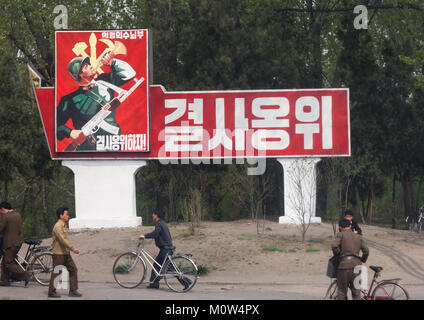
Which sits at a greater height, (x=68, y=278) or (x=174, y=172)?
(x=174, y=172)

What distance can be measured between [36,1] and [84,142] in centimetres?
2033

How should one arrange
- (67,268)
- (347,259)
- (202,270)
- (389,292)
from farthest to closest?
(202,270), (67,268), (347,259), (389,292)

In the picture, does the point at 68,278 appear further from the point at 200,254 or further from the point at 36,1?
the point at 36,1

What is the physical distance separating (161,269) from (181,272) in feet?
1.58

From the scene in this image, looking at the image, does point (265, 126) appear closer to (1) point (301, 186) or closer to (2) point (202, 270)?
(1) point (301, 186)

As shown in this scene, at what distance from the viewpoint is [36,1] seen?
44125 mm

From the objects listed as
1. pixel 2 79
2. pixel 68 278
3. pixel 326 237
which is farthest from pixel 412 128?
pixel 68 278

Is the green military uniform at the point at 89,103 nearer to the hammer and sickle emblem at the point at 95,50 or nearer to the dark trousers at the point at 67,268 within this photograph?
the hammer and sickle emblem at the point at 95,50

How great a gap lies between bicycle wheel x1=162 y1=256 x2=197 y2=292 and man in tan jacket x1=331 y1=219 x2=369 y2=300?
13.0 feet

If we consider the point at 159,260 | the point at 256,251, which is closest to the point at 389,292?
the point at 159,260

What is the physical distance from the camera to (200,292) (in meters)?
17.0

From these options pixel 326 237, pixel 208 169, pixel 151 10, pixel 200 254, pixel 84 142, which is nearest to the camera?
pixel 200 254
